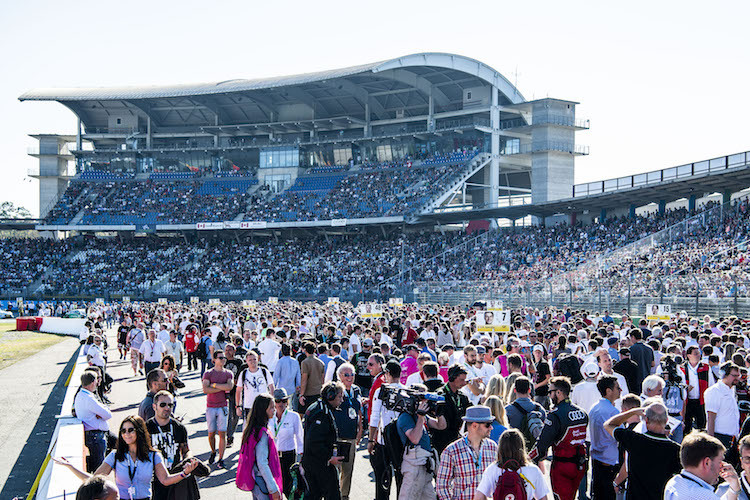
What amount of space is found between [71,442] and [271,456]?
11.9 feet

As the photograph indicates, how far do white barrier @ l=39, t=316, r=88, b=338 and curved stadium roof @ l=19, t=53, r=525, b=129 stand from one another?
3016cm

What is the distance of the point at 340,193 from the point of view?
68062 mm

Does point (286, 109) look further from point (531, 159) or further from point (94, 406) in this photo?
point (94, 406)

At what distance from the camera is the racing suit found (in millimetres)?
7156

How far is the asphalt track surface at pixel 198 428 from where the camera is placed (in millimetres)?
9859

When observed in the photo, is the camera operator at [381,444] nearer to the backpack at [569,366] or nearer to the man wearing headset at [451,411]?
the man wearing headset at [451,411]

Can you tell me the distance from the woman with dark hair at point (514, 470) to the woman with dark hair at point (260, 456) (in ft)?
7.44

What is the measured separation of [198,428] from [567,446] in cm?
885

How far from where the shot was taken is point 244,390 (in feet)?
37.0

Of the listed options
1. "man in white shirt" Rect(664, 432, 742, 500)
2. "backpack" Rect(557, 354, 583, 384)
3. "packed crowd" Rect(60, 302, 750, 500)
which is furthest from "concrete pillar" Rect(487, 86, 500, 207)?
"man in white shirt" Rect(664, 432, 742, 500)

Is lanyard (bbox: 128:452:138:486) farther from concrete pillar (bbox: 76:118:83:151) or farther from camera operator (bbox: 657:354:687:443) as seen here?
concrete pillar (bbox: 76:118:83:151)

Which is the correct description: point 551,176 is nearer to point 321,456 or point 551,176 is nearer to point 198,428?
point 198,428

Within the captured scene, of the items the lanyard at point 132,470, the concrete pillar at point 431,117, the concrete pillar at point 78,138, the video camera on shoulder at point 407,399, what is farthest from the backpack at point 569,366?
the concrete pillar at point 78,138

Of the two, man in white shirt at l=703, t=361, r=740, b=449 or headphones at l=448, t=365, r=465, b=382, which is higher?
headphones at l=448, t=365, r=465, b=382
